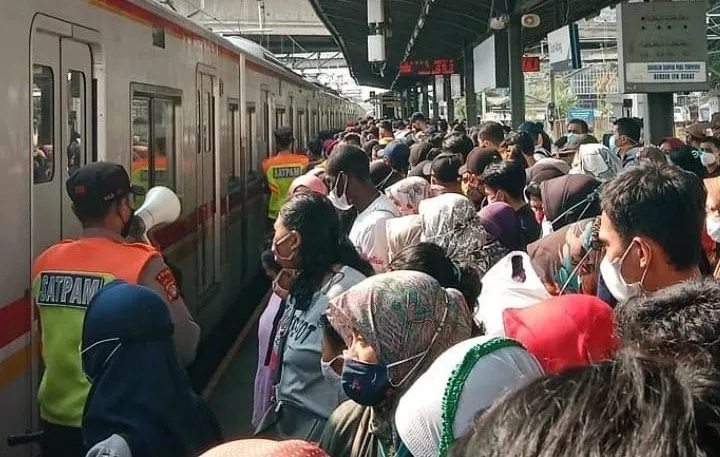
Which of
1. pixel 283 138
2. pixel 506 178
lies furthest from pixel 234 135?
pixel 506 178

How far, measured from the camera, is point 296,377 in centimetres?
296

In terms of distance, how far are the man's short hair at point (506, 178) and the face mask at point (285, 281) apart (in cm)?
168

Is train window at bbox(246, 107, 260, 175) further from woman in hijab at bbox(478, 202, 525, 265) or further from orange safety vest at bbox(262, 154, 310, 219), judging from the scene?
woman in hijab at bbox(478, 202, 525, 265)

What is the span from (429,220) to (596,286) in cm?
101

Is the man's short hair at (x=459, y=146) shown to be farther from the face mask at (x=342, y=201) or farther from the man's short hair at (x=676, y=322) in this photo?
the man's short hair at (x=676, y=322)

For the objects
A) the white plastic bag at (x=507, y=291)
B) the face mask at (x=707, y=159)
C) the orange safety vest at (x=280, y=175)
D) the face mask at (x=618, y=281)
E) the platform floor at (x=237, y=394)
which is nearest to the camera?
the face mask at (x=618, y=281)

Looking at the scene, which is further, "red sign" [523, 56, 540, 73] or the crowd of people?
"red sign" [523, 56, 540, 73]

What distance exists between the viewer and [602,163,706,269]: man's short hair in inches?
97.3

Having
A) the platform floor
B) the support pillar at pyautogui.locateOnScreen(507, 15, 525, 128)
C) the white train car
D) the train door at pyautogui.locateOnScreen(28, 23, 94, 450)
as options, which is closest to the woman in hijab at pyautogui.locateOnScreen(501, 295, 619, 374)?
the white train car

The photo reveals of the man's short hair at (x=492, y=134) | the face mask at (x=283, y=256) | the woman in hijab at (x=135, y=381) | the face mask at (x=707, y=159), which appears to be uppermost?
the man's short hair at (x=492, y=134)

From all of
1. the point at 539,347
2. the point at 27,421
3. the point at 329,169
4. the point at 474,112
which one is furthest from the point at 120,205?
the point at 474,112

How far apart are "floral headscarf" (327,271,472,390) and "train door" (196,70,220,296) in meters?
5.44

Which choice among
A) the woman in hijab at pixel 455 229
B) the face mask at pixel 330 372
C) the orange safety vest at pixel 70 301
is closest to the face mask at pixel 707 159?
the woman in hijab at pixel 455 229

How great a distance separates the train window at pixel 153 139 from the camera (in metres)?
5.57
